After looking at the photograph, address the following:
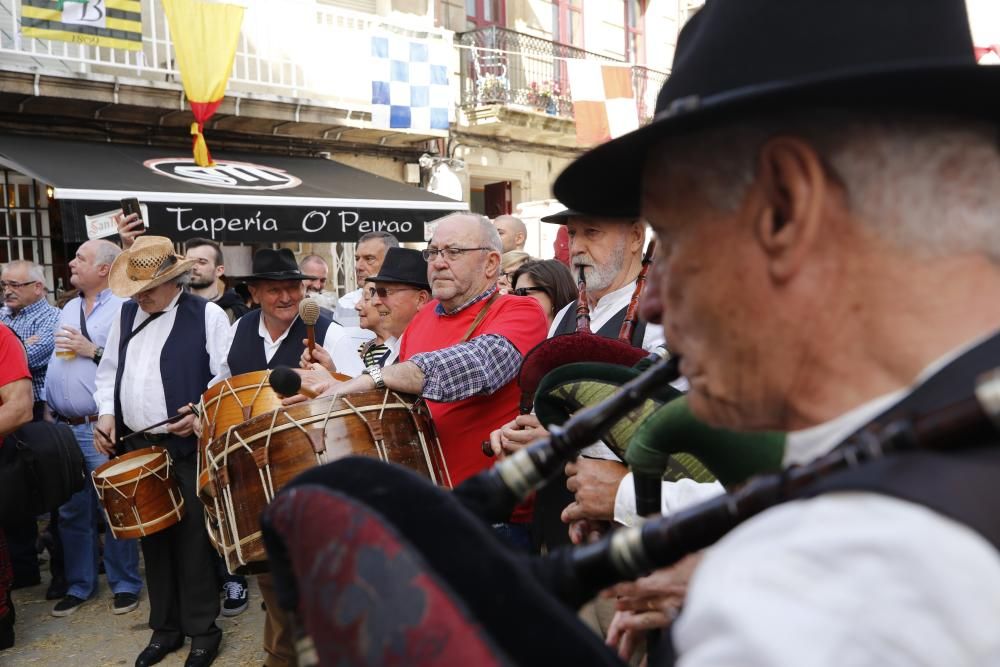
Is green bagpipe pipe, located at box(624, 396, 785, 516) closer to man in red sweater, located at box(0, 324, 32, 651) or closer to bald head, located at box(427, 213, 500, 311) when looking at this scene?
bald head, located at box(427, 213, 500, 311)

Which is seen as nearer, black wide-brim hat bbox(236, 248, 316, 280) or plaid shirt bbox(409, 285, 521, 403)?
plaid shirt bbox(409, 285, 521, 403)

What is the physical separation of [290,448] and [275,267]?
2.08m

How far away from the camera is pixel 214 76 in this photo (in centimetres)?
1044

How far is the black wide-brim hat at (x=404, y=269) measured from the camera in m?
4.81

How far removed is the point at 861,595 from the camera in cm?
60

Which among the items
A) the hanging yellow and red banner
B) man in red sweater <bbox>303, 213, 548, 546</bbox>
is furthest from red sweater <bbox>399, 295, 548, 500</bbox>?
the hanging yellow and red banner

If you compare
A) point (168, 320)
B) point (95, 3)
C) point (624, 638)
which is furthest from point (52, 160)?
point (624, 638)

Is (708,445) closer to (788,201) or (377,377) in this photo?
(788,201)

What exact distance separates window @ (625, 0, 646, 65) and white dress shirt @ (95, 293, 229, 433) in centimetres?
1483

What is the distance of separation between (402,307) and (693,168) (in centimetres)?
406

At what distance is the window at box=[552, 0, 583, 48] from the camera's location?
16500mm

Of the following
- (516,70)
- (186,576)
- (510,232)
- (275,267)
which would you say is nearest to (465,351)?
(275,267)

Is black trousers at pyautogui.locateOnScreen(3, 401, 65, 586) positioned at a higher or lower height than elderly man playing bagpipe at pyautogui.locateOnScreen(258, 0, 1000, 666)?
lower

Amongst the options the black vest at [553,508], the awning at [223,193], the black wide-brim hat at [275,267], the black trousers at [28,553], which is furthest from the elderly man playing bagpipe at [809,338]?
the awning at [223,193]
